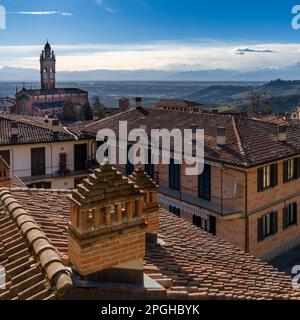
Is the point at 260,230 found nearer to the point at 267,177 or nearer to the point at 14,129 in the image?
the point at 267,177

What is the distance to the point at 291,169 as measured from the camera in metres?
25.3

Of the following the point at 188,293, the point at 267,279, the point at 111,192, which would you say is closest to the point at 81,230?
the point at 111,192

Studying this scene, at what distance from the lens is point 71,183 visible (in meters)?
33.1

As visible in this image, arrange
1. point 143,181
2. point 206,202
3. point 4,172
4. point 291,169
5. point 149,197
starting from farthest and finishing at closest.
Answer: point 291,169 → point 206,202 → point 4,172 → point 149,197 → point 143,181

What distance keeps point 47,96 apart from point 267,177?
10795 cm

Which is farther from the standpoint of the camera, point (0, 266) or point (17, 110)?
point (17, 110)

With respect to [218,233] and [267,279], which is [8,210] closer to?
[267,279]

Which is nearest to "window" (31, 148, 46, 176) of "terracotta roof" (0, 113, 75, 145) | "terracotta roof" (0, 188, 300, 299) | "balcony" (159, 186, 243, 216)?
"terracotta roof" (0, 113, 75, 145)

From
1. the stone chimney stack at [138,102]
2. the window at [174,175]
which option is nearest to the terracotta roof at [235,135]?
the window at [174,175]

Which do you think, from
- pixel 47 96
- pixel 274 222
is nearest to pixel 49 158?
pixel 274 222

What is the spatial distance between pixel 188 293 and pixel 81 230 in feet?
6.23

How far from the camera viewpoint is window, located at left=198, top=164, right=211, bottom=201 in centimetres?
2383

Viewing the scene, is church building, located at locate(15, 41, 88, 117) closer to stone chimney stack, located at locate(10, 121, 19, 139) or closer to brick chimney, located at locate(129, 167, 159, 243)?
stone chimney stack, located at locate(10, 121, 19, 139)
